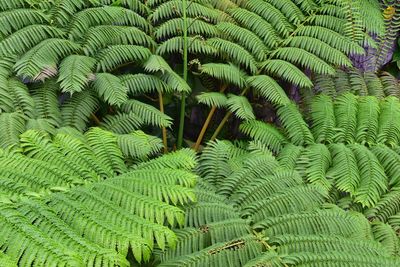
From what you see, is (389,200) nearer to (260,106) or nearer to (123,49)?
(260,106)

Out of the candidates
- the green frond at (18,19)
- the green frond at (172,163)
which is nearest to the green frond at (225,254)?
the green frond at (172,163)

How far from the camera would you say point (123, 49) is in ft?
9.66

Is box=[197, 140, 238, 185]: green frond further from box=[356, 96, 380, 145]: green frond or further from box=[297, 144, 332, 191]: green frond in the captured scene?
box=[356, 96, 380, 145]: green frond

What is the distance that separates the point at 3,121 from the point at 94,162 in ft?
1.91

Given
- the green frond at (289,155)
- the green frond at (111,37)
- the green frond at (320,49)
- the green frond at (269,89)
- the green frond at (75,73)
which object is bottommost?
the green frond at (289,155)

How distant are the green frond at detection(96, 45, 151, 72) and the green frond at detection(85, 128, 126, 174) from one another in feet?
2.26

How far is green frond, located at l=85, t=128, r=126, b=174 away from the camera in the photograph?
87.7 inches

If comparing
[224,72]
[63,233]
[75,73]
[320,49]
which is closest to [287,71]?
[320,49]

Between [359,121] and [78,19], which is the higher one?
[78,19]

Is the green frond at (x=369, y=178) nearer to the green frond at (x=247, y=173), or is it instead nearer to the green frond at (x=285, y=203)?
the green frond at (x=285, y=203)

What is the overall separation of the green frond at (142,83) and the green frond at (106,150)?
1.95ft

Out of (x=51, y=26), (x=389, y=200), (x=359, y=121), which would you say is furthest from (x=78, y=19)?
(x=389, y=200)

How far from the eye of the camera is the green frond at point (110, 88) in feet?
8.79

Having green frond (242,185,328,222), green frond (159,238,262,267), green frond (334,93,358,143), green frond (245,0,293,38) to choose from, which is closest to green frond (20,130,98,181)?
green frond (159,238,262,267)
